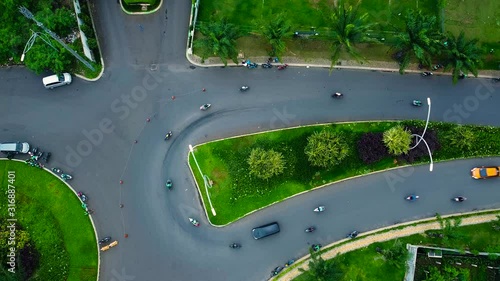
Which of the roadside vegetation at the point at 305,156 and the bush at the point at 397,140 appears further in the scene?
the roadside vegetation at the point at 305,156

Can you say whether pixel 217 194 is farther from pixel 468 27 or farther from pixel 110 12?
pixel 468 27

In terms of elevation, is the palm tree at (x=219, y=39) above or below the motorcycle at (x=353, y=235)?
above

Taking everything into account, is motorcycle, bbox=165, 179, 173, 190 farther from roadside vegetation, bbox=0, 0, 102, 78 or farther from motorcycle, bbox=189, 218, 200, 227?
roadside vegetation, bbox=0, 0, 102, 78

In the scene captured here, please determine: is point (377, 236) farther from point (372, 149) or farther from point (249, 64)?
point (249, 64)

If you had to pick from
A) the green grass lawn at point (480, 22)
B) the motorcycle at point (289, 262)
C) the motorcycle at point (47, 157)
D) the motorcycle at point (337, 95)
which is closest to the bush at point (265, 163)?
the motorcycle at point (289, 262)

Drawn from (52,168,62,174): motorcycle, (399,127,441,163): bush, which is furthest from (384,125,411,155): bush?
(52,168,62,174): motorcycle

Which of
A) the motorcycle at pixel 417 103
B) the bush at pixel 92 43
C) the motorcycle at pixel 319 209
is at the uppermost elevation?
the bush at pixel 92 43

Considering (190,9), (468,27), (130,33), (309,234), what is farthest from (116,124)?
(468,27)

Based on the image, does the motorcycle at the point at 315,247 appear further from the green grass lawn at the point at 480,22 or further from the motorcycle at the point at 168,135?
the green grass lawn at the point at 480,22
